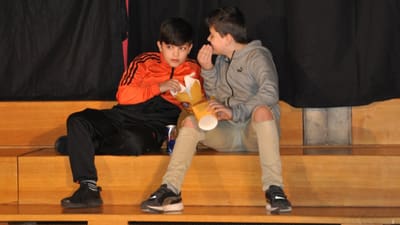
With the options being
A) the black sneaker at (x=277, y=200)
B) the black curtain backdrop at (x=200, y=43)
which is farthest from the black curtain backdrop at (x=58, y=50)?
the black sneaker at (x=277, y=200)

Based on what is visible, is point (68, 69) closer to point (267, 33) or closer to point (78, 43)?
point (78, 43)

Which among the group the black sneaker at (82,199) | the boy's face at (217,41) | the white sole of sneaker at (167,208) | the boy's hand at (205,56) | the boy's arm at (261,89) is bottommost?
the white sole of sneaker at (167,208)

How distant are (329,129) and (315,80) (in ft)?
0.89

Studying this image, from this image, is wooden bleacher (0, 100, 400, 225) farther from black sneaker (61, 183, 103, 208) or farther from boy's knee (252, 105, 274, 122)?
boy's knee (252, 105, 274, 122)

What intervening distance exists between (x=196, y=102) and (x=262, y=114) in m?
0.36

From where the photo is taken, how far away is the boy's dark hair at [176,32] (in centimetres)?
359

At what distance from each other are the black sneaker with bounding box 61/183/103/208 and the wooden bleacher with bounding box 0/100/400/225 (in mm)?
50

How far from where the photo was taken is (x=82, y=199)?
3.41 meters

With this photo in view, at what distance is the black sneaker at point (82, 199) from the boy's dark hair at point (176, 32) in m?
0.78

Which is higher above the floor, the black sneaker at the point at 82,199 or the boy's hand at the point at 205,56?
the boy's hand at the point at 205,56

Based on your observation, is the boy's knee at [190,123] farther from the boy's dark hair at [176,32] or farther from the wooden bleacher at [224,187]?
the boy's dark hair at [176,32]

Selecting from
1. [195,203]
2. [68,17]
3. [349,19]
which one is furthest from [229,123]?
[68,17]

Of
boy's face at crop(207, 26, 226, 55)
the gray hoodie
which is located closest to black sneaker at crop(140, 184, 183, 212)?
the gray hoodie

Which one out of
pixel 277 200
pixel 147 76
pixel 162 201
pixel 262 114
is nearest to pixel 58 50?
pixel 147 76
